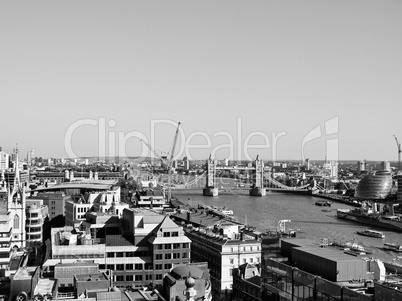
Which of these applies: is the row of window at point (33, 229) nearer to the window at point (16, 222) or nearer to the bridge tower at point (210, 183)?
the window at point (16, 222)

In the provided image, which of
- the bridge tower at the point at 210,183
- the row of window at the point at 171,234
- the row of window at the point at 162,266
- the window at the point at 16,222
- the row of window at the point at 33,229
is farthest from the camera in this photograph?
the bridge tower at the point at 210,183

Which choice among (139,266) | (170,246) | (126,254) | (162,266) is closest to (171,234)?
(170,246)

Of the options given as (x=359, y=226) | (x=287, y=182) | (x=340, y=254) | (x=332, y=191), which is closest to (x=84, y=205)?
(x=340, y=254)

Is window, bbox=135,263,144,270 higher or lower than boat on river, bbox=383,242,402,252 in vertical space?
higher

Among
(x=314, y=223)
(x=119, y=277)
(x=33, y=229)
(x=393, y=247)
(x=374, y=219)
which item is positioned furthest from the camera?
(x=374, y=219)

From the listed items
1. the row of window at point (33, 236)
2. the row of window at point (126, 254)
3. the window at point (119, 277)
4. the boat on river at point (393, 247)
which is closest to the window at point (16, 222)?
the row of window at point (33, 236)

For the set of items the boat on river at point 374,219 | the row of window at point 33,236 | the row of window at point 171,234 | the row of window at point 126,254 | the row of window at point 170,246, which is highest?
the row of window at point 171,234

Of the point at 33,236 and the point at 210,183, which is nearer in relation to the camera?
the point at 33,236

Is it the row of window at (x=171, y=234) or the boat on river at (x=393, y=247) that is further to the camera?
the boat on river at (x=393, y=247)

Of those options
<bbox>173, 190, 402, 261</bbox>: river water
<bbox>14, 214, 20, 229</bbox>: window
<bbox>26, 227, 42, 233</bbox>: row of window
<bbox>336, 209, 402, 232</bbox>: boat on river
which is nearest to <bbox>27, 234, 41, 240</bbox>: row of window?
<bbox>26, 227, 42, 233</bbox>: row of window

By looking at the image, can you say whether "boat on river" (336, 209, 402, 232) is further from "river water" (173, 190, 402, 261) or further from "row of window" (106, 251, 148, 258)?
"row of window" (106, 251, 148, 258)

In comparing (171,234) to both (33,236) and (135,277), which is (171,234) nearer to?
(135,277)

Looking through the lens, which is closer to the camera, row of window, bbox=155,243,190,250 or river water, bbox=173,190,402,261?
row of window, bbox=155,243,190,250
